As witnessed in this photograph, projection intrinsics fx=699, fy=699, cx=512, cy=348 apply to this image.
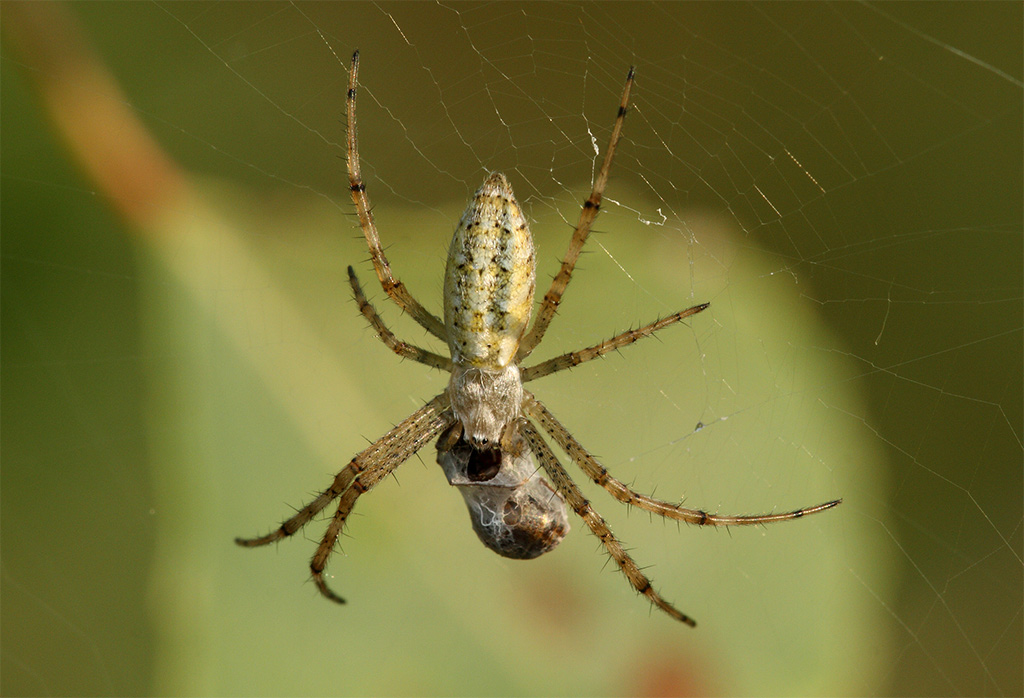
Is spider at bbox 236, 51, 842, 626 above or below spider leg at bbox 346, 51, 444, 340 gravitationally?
below

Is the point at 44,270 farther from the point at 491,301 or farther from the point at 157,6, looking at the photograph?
the point at 491,301

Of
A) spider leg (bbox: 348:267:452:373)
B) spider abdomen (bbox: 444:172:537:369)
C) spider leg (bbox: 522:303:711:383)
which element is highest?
spider leg (bbox: 348:267:452:373)

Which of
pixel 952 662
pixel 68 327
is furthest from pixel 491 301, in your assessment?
pixel 952 662

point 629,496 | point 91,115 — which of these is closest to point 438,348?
point 629,496

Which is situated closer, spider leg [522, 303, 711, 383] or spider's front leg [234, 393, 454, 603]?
spider leg [522, 303, 711, 383]

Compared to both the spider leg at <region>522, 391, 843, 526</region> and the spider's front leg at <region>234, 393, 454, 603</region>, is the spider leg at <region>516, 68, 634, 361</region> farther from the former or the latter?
the spider's front leg at <region>234, 393, 454, 603</region>

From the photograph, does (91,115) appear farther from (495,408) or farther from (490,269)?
(495,408)

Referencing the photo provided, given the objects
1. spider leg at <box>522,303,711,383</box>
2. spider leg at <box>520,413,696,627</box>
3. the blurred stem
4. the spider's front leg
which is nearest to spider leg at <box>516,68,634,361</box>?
spider leg at <box>522,303,711,383</box>
